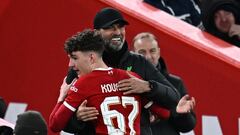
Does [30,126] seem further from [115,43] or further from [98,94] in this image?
[115,43]

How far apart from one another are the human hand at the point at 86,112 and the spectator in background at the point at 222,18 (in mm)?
2856

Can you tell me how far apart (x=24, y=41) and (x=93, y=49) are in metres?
2.62

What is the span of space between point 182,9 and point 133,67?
9.00 ft

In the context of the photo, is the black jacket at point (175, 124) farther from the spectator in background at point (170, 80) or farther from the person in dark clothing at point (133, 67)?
the person in dark clothing at point (133, 67)

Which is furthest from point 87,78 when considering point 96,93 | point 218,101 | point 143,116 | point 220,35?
point 220,35

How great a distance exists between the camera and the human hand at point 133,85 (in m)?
5.75

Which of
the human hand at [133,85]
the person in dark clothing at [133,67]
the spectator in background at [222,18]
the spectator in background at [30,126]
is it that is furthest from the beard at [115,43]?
the spectator in background at [222,18]

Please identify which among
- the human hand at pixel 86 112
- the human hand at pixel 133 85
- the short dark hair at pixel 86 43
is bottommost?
the human hand at pixel 86 112

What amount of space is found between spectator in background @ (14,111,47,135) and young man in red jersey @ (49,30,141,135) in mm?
153

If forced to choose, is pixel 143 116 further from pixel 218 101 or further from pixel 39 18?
pixel 39 18

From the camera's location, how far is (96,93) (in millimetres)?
5715

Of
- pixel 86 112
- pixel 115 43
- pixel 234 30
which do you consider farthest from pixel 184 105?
pixel 234 30

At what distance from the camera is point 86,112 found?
568 centimetres

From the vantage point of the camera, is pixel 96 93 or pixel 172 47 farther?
pixel 172 47
